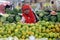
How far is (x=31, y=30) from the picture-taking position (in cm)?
234

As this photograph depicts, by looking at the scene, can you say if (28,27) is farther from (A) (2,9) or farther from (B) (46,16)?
(A) (2,9)

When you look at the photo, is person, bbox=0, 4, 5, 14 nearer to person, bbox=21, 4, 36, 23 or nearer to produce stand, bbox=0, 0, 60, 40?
produce stand, bbox=0, 0, 60, 40

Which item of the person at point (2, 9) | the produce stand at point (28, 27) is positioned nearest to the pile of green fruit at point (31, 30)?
the produce stand at point (28, 27)

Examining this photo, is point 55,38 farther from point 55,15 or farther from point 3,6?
point 3,6

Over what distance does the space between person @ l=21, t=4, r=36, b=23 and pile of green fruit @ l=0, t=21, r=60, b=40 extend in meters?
0.05

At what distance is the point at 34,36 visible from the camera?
229 cm

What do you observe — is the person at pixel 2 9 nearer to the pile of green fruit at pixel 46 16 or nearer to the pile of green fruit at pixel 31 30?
the pile of green fruit at pixel 31 30

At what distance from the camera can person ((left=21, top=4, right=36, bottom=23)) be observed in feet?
7.84

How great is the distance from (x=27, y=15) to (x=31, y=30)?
193 mm

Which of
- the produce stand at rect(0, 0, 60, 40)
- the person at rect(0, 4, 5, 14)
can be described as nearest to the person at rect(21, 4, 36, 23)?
the produce stand at rect(0, 0, 60, 40)

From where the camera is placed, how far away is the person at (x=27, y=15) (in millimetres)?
2391

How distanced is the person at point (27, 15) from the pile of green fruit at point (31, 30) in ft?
0.16

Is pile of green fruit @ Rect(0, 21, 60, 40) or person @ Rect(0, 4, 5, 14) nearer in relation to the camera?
pile of green fruit @ Rect(0, 21, 60, 40)

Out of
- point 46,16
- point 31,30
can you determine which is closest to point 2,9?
point 31,30
